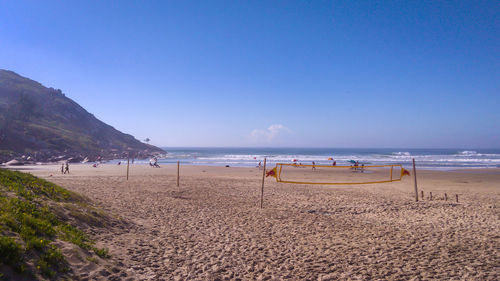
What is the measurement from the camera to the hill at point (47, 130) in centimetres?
4884

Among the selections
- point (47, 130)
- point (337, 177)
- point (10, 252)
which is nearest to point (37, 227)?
point (10, 252)

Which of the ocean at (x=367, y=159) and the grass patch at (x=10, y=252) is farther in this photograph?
the ocean at (x=367, y=159)

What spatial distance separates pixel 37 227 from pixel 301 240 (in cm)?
592

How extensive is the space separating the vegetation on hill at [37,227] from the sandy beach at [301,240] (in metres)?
0.48

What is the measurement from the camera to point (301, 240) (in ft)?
24.6

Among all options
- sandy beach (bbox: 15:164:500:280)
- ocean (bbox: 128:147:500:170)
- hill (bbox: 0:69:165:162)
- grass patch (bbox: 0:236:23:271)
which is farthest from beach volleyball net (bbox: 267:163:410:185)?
hill (bbox: 0:69:165:162)

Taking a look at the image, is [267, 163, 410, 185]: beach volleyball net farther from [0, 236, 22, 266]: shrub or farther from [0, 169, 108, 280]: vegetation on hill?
[0, 236, 22, 266]: shrub

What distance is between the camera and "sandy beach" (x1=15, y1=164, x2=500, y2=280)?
542 centimetres

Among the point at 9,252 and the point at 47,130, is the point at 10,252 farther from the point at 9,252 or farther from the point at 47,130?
the point at 47,130

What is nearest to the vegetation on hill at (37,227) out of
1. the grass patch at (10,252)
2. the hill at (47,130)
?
the grass patch at (10,252)

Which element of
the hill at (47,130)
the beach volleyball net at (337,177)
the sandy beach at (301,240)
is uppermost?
the hill at (47,130)

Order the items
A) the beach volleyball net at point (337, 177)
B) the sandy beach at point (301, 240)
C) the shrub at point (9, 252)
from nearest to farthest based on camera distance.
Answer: the shrub at point (9, 252) → the sandy beach at point (301, 240) → the beach volleyball net at point (337, 177)

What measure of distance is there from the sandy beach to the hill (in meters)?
41.4

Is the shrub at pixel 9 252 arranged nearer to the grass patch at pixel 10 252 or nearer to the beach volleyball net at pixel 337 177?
the grass patch at pixel 10 252
